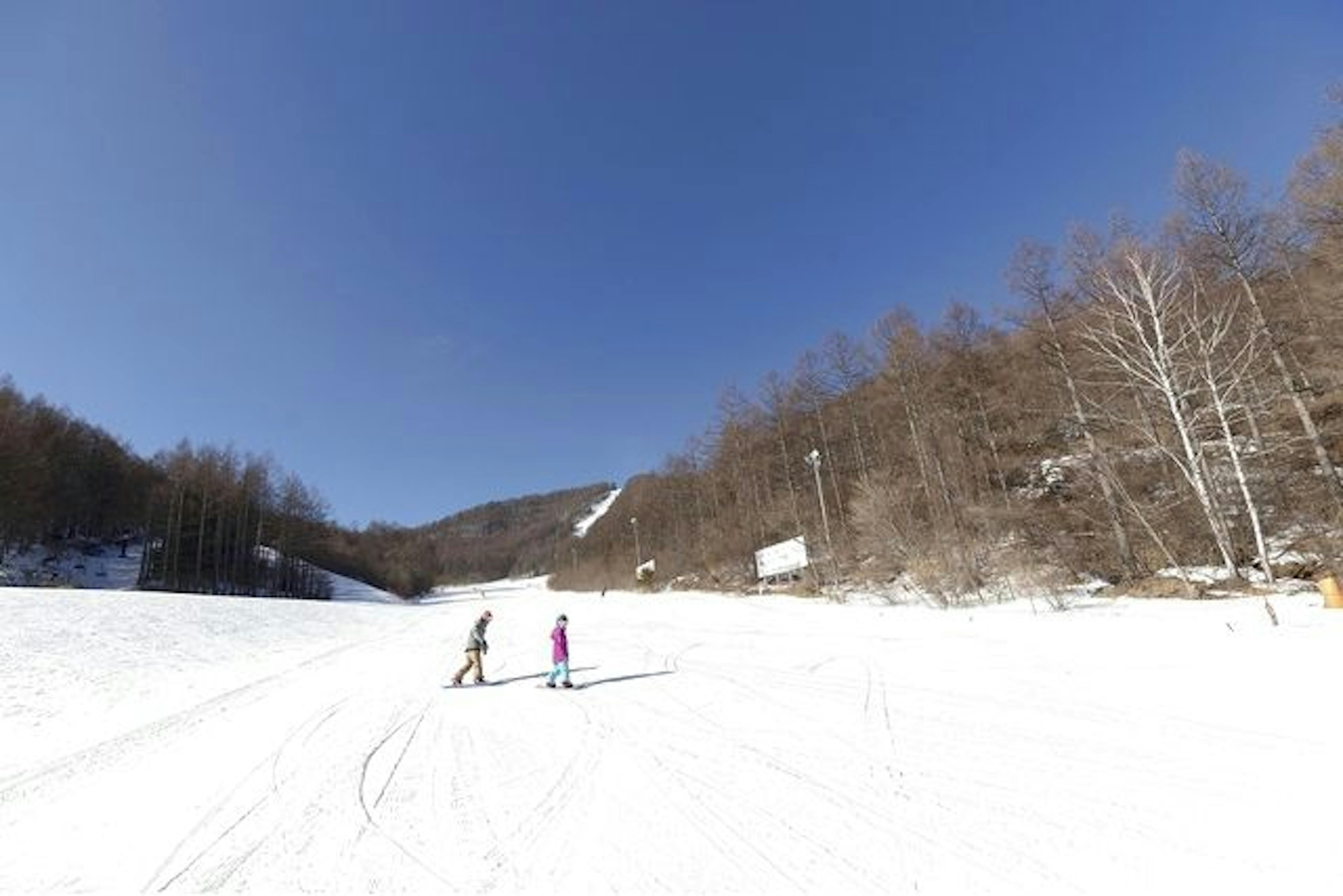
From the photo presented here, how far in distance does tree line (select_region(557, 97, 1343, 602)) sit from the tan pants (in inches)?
623

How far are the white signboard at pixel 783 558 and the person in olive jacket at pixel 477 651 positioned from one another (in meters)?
29.3

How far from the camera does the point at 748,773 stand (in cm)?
608

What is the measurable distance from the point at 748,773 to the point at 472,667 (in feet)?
30.3

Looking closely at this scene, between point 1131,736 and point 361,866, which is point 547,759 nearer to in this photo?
point 361,866

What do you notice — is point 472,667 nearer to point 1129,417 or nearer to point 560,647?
point 560,647

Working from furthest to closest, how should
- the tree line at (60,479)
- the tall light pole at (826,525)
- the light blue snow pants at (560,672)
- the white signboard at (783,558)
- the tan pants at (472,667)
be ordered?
the tree line at (60,479) → the white signboard at (783,558) → the tall light pole at (826,525) → the tan pants at (472,667) → the light blue snow pants at (560,672)

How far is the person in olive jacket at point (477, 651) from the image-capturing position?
13.0 meters

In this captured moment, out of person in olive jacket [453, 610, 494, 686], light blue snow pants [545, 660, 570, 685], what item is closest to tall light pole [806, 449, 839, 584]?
person in olive jacket [453, 610, 494, 686]

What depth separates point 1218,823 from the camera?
13.9ft

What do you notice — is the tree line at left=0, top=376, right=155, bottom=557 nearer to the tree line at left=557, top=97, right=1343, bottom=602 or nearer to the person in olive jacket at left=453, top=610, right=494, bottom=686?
the person in olive jacket at left=453, top=610, right=494, bottom=686

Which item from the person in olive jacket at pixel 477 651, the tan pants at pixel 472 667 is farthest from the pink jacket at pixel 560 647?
the tan pants at pixel 472 667

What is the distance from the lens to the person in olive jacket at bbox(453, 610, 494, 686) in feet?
42.7

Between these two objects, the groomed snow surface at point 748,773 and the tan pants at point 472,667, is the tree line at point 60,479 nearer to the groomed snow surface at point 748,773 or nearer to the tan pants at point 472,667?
the groomed snow surface at point 748,773

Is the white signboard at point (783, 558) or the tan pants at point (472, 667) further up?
the white signboard at point (783, 558)
